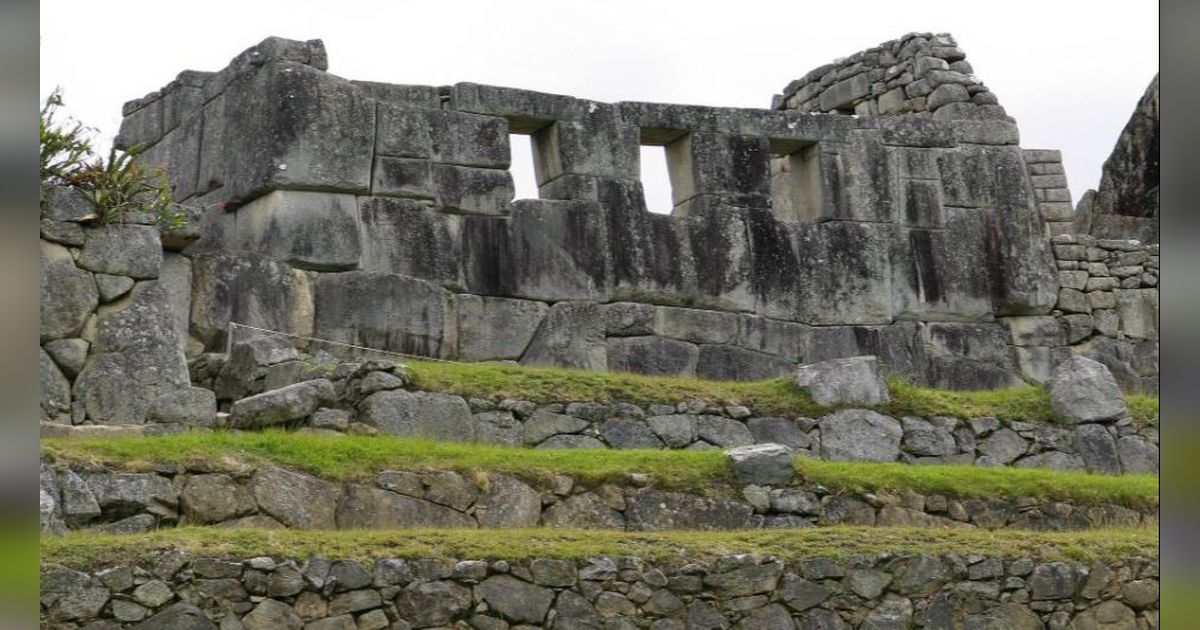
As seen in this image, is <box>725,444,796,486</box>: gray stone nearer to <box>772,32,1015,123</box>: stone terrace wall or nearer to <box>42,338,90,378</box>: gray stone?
<box>42,338,90,378</box>: gray stone

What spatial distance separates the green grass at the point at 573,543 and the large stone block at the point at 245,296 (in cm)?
545

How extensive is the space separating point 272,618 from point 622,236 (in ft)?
30.8

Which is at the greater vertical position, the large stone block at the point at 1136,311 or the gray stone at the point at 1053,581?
the large stone block at the point at 1136,311

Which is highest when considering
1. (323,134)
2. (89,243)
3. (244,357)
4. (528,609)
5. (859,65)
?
(859,65)

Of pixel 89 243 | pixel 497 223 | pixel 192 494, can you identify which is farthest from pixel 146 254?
pixel 497 223

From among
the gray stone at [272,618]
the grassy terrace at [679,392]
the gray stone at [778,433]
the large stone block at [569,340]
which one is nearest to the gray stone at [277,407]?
the grassy terrace at [679,392]

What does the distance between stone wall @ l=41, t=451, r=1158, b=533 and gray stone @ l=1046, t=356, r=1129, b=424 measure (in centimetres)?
247

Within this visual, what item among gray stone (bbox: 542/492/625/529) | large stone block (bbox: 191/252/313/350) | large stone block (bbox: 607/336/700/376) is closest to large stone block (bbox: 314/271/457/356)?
large stone block (bbox: 191/252/313/350)

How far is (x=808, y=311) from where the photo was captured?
18.5 metres

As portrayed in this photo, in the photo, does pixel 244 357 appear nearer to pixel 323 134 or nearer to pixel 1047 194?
pixel 323 134

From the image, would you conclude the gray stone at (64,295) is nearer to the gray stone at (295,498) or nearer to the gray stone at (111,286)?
the gray stone at (111,286)

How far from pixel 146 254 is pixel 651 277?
6.00 m

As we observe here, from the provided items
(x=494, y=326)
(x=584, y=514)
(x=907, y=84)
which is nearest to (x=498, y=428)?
(x=584, y=514)

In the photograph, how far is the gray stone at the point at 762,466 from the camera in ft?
40.0
